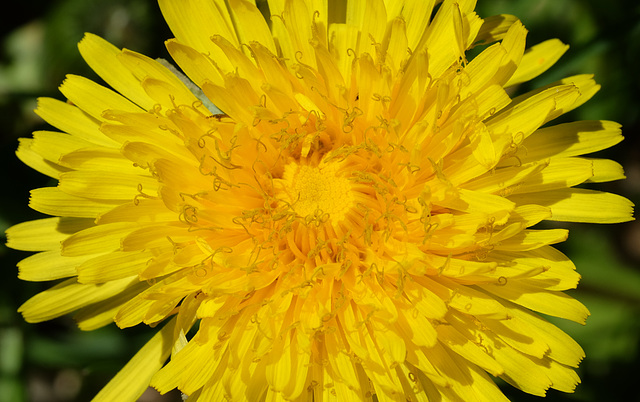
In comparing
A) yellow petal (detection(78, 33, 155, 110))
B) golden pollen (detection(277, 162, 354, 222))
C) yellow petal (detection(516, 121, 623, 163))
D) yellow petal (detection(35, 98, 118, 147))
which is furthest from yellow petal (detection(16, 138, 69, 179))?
yellow petal (detection(516, 121, 623, 163))

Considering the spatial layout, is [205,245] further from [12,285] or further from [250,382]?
[12,285]

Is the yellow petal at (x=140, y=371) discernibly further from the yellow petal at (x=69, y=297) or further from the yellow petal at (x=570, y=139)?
the yellow petal at (x=570, y=139)

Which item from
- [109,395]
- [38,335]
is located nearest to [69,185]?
[109,395]

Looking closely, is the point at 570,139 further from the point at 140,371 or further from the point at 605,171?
the point at 140,371

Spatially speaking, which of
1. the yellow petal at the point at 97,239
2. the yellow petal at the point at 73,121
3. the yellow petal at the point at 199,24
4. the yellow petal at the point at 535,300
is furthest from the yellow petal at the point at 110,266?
the yellow petal at the point at 535,300

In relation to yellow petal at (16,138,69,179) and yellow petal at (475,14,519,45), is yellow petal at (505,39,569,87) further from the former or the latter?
yellow petal at (16,138,69,179)
